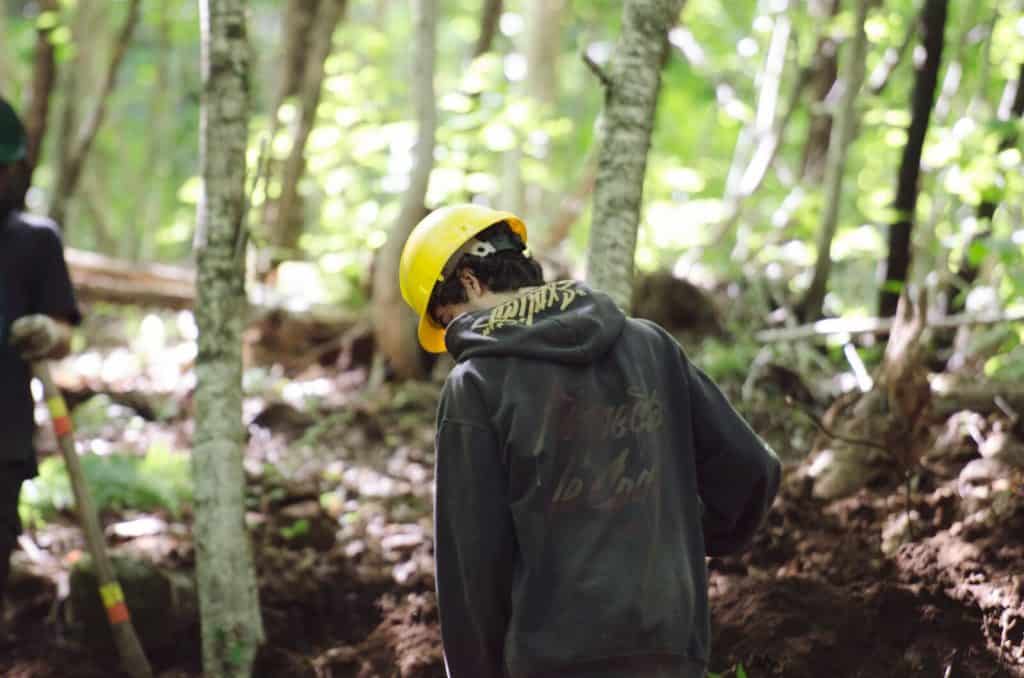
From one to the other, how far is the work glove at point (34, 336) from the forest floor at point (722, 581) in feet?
4.49

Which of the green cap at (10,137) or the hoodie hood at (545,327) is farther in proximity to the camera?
the green cap at (10,137)

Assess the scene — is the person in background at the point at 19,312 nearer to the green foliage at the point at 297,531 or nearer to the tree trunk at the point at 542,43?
the green foliage at the point at 297,531

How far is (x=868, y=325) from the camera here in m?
6.64

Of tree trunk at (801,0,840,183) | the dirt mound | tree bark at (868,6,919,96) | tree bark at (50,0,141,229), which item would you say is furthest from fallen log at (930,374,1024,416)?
tree bark at (50,0,141,229)

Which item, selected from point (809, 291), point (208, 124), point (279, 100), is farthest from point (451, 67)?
point (208, 124)

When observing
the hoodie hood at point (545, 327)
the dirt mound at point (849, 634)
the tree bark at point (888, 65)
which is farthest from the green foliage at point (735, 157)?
the hoodie hood at point (545, 327)

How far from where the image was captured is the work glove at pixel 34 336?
4195 mm

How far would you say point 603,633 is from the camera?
230 centimetres

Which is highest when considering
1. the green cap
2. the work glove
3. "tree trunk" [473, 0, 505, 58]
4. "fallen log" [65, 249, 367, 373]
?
"tree trunk" [473, 0, 505, 58]

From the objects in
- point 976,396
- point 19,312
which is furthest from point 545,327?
point 976,396

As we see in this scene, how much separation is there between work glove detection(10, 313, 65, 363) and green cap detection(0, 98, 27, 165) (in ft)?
2.11

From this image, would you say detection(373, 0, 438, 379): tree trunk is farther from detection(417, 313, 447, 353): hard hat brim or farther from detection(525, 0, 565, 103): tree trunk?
detection(417, 313, 447, 353): hard hat brim

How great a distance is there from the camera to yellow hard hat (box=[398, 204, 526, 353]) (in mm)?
2633

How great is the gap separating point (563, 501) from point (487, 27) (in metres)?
8.48
